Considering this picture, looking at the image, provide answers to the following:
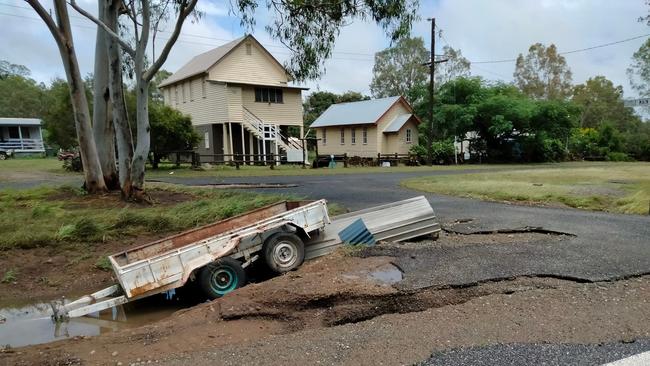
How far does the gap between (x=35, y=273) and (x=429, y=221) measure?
658 centimetres

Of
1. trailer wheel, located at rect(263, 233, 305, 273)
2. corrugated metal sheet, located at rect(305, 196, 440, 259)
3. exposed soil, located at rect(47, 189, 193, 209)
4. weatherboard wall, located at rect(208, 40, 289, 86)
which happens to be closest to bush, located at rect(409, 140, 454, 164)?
weatherboard wall, located at rect(208, 40, 289, 86)

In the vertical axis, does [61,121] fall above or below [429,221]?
above

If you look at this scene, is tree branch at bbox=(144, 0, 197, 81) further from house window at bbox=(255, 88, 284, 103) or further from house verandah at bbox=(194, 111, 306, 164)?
house window at bbox=(255, 88, 284, 103)

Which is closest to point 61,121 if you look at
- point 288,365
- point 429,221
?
point 429,221

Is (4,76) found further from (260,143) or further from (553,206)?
(553,206)

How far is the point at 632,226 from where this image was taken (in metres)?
8.81

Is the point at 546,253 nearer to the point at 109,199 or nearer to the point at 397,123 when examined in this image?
the point at 109,199

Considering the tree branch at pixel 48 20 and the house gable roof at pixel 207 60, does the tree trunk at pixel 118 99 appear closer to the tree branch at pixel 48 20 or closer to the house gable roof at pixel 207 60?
the tree branch at pixel 48 20

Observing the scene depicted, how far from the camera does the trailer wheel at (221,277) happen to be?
19.7ft

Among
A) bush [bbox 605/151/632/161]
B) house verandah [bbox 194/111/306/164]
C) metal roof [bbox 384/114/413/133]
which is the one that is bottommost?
bush [bbox 605/151/632/161]

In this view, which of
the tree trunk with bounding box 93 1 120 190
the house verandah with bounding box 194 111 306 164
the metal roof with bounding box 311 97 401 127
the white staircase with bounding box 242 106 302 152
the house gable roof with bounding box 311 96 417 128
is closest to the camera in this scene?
the tree trunk with bounding box 93 1 120 190

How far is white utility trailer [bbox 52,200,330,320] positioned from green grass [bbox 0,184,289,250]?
6.69 feet

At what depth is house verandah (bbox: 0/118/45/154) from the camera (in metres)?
45.2

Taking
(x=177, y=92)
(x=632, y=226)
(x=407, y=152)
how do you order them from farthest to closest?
(x=407, y=152) → (x=177, y=92) → (x=632, y=226)
